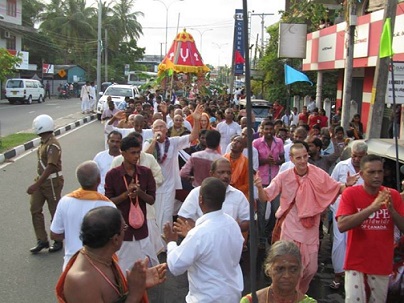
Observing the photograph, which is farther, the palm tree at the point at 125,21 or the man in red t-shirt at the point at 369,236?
the palm tree at the point at 125,21

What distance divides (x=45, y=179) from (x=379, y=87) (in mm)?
5773

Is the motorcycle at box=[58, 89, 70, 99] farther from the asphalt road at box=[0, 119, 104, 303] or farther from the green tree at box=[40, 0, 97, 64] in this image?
the asphalt road at box=[0, 119, 104, 303]

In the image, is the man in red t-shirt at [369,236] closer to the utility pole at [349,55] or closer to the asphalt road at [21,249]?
the asphalt road at [21,249]

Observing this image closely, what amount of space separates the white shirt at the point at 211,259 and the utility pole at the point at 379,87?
6646 mm

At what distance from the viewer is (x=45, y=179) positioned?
6754 mm

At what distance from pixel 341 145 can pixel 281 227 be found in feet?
12.5

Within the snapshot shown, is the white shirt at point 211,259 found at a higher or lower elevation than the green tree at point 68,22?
lower

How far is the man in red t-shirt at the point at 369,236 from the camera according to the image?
13.8 feet

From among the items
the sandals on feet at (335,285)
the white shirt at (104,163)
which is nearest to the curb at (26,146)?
the white shirt at (104,163)

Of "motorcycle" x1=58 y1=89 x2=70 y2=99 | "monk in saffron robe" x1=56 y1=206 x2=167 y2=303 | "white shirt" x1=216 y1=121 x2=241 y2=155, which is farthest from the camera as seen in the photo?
"motorcycle" x1=58 y1=89 x2=70 y2=99

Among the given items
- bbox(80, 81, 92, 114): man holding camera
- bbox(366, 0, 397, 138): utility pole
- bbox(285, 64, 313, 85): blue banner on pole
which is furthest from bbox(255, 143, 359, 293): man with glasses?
bbox(80, 81, 92, 114): man holding camera

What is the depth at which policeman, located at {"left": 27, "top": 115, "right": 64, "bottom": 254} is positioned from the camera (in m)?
6.71

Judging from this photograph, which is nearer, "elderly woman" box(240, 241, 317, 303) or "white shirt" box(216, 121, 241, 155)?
"elderly woman" box(240, 241, 317, 303)

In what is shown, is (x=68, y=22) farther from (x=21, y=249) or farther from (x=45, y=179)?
(x=45, y=179)
